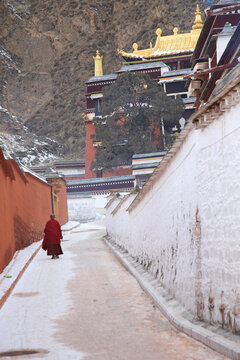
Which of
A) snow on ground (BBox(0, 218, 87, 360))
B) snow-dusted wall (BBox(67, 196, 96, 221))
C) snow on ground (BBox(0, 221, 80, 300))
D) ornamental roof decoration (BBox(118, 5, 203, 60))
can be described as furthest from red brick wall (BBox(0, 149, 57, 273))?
ornamental roof decoration (BBox(118, 5, 203, 60))

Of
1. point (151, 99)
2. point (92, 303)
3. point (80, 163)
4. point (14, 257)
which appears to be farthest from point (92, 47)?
point (92, 303)

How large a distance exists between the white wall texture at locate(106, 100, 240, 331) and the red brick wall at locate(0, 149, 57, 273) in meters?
3.68

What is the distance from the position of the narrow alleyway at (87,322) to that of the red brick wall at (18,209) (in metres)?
1.16

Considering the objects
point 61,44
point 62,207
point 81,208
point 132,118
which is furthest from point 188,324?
point 61,44

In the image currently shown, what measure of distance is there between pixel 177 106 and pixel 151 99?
1.72 m

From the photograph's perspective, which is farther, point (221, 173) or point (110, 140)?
point (110, 140)

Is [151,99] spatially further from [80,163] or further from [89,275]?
[89,275]

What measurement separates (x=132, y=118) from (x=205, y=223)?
95.2 ft

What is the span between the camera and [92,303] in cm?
742

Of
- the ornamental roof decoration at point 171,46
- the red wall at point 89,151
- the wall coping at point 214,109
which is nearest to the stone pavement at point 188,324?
the wall coping at point 214,109

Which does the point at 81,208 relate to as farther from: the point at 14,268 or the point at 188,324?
the point at 188,324

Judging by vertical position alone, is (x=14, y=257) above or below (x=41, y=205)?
below

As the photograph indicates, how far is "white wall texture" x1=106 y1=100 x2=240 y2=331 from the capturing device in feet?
16.3

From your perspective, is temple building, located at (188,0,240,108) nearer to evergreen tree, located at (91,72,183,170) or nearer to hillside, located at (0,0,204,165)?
evergreen tree, located at (91,72,183,170)
